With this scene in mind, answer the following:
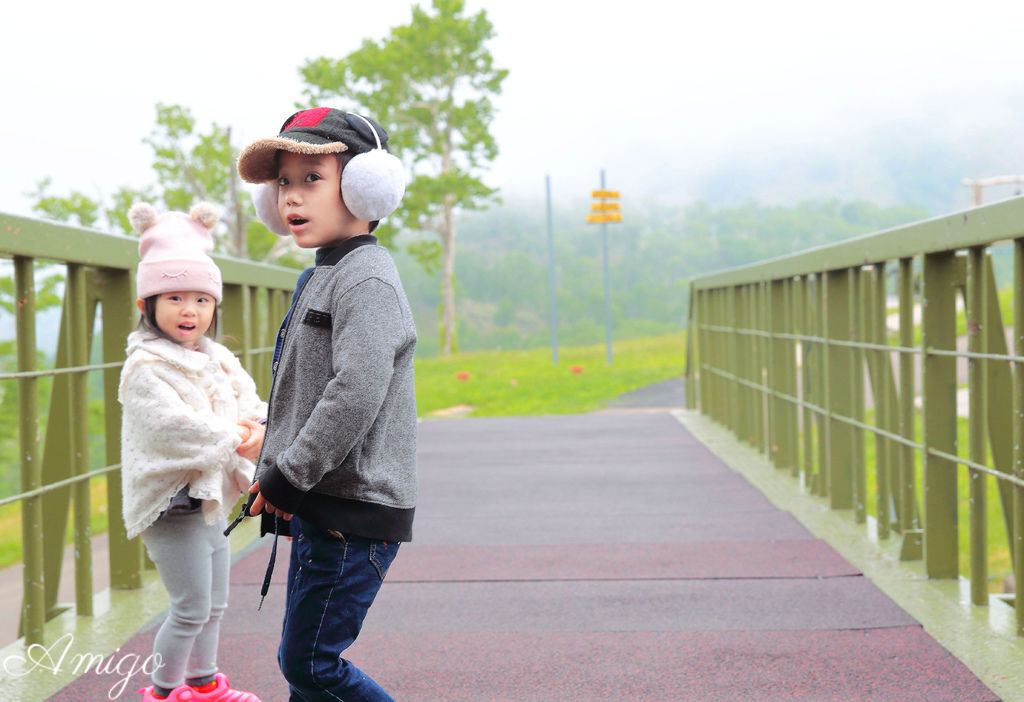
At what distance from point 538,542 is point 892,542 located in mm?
1574

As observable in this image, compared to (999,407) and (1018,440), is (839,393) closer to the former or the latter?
(999,407)

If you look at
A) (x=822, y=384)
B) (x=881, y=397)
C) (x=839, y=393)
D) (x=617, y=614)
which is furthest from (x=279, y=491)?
(x=822, y=384)

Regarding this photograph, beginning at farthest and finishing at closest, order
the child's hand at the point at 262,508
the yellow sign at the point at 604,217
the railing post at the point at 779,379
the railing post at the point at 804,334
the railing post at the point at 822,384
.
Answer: the yellow sign at the point at 604,217 → the railing post at the point at 779,379 → the railing post at the point at 804,334 → the railing post at the point at 822,384 → the child's hand at the point at 262,508

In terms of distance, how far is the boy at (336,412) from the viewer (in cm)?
214

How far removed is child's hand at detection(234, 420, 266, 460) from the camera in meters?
2.88

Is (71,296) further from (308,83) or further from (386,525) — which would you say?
(308,83)

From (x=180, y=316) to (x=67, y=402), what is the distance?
3.45ft

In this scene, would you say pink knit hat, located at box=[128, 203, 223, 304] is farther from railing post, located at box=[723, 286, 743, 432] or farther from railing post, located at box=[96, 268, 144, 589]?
railing post, located at box=[723, 286, 743, 432]

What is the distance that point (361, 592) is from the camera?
226 cm

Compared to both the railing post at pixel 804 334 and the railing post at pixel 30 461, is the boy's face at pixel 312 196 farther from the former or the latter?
the railing post at pixel 804 334

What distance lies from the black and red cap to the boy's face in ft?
0.11

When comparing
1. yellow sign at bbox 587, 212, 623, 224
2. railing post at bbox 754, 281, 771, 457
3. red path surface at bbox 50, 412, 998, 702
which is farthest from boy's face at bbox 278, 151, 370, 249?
yellow sign at bbox 587, 212, 623, 224

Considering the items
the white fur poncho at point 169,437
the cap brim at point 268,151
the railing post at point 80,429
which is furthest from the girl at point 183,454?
the railing post at point 80,429

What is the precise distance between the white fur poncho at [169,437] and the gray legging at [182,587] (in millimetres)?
66
